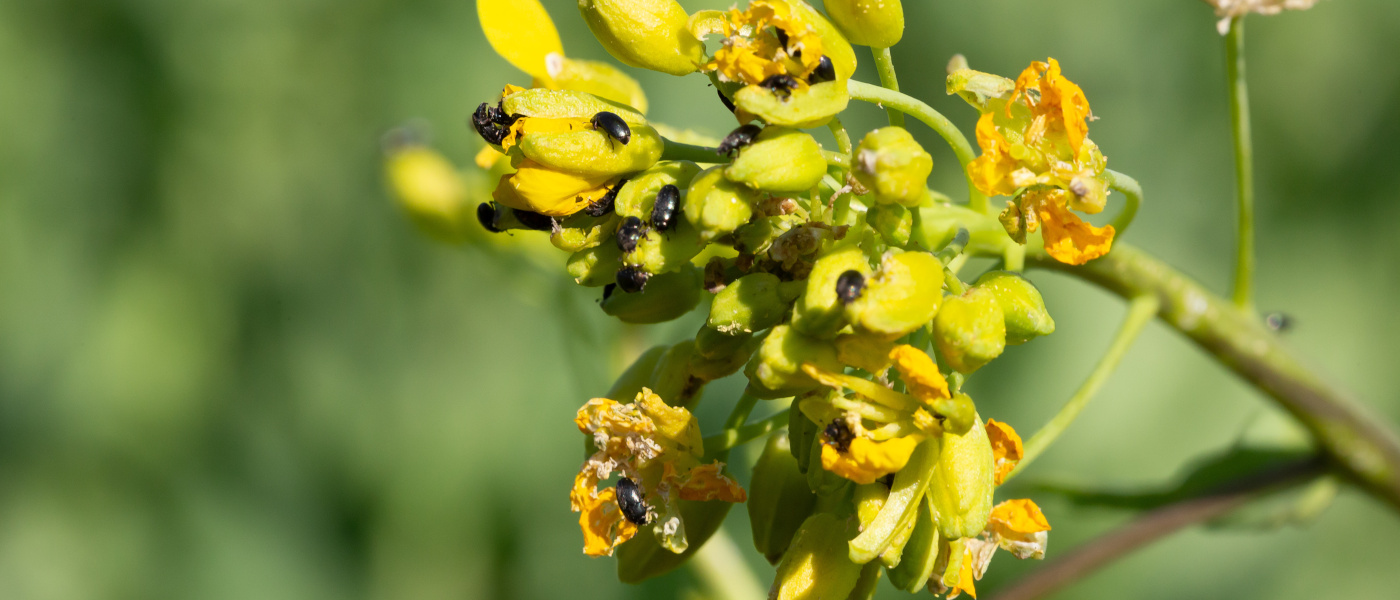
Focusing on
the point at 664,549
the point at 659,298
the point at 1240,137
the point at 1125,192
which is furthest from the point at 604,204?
the point at 1240,137

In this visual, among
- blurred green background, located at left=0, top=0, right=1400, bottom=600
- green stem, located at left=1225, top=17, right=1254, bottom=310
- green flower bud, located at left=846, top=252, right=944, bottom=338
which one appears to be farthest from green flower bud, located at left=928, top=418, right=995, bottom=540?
blurred green background, located at left=0, top=0, right=1400, bottom=600

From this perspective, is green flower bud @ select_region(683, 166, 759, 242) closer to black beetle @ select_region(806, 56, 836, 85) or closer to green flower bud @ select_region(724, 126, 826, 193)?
green flower bud @ select_region(724, 126, 826, 193)

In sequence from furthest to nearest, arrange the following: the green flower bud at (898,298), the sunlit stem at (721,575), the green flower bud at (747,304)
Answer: the sunlit stem at (721,575) < the green flower bud at (747,304) < the green flower bud at (898,298)

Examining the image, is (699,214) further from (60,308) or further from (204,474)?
(60,308)

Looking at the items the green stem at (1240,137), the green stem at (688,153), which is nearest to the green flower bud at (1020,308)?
the green stem at (688,153)

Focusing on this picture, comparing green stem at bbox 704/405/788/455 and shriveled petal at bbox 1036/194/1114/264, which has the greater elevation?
shriveled petal at bbox 1036/194/1114/264

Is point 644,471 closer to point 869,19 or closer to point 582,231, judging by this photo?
point 582,231

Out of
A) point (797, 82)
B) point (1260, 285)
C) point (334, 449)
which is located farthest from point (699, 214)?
point (1260, 285)

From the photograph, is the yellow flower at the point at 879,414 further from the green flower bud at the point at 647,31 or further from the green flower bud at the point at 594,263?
the green flower bud at the point at 647,31
